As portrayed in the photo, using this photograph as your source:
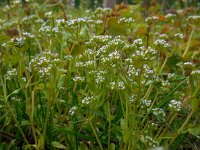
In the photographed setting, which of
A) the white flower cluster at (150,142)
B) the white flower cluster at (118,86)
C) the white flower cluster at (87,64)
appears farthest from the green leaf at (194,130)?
the white flower cluster at (87,64)

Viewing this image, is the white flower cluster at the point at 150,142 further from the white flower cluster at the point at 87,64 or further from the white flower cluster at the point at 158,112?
the white flower cluster at the point at 87,64

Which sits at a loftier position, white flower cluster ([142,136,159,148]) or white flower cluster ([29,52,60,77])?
white flower cluster ([29,52,60,77])

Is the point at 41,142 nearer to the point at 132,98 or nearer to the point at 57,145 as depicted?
the point at 57,145

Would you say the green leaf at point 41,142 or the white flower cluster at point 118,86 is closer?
the white flower cluster at point 118,86

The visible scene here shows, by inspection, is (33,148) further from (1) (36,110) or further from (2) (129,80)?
(2) (129,80)

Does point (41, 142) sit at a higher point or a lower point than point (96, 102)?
lower

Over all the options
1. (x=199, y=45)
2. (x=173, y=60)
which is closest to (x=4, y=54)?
(x=173, y=60)

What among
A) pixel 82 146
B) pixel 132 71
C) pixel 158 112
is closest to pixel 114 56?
pixel 132 71

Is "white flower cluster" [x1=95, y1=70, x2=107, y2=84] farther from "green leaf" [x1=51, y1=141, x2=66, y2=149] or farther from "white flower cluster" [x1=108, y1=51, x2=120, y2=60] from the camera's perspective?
"green leaf" [x1=51, y1=141, x2=66, y2=149]

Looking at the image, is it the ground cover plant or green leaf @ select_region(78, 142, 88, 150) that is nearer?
the ground cover plant

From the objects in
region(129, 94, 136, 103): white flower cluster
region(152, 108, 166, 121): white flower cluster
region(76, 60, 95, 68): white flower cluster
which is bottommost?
region(152, 108, 166, 121): white flower cluster

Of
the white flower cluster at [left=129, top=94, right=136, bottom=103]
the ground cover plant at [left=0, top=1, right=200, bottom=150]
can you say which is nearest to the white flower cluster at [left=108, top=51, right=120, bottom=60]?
the ground cover plant at [left=0, top=1, right=200, bottom=150]
